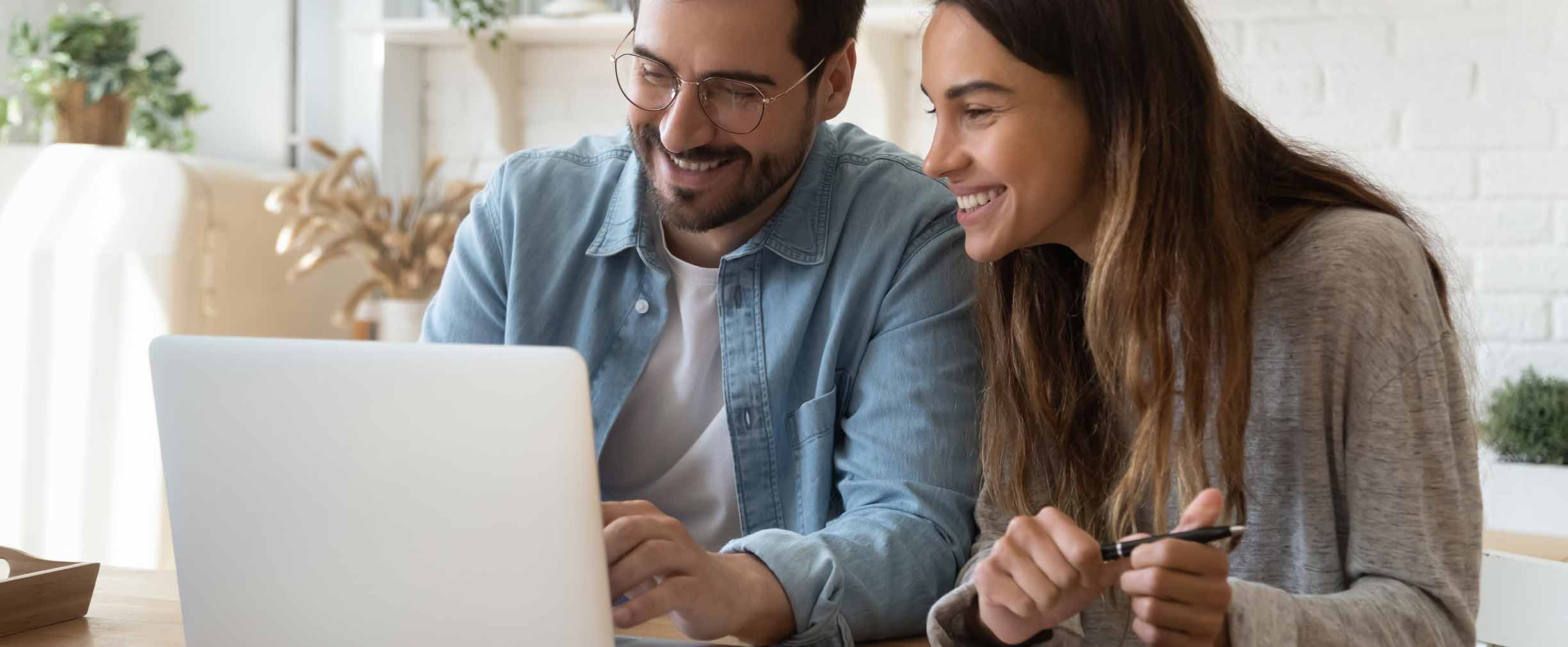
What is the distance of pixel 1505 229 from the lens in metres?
2.18

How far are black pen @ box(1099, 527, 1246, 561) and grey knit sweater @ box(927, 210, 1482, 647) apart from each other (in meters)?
0.09

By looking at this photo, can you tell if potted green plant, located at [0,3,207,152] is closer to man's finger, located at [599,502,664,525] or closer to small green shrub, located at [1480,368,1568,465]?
man's finger, located at [599,502,664,525]

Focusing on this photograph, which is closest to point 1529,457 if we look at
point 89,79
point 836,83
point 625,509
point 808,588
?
point 836,83

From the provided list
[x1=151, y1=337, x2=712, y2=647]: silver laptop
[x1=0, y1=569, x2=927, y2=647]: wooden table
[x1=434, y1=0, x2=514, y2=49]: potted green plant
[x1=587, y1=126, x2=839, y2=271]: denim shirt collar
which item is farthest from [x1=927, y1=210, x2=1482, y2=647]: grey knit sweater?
[x1=434, y1=0, x2=514, y2=49]: potted green plant

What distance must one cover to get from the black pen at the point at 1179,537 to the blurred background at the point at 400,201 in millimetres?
1404

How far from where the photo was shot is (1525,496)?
207cm

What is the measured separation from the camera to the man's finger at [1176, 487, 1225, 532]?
77 cm

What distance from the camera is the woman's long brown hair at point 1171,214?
0.95 m

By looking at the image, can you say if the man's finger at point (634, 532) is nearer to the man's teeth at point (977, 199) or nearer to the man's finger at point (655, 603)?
the man's finger at point (655, 603)

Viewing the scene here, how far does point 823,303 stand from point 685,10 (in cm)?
29

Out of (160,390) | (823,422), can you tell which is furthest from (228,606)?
(823,422)

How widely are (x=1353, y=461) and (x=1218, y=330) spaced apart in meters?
0.12

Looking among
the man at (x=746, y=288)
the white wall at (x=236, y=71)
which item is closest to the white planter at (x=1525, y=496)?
the man at (x=746, y=288)

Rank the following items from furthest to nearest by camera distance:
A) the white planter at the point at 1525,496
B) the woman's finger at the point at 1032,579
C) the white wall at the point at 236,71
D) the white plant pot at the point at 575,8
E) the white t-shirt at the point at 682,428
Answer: the white wall at the point at 236,71 → the white plant pot at the point at 575,8 → the white planter at the point at 1525,496 → the white t-shirt at the point at 682,428 → the woman's finger at the point at 1032,579
